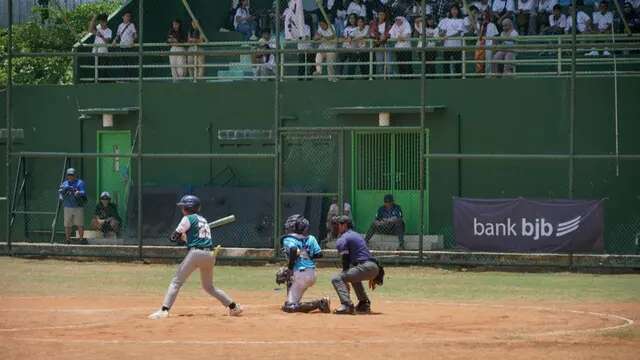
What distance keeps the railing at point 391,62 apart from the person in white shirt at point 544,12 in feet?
1.30

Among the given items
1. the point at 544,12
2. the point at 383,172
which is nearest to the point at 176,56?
the point at 383,172

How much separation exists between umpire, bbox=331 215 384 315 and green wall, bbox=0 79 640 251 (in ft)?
32.0

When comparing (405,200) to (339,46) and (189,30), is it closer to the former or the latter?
(339,46)

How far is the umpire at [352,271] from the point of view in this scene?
17.9m

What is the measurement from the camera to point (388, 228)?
90.0 ft

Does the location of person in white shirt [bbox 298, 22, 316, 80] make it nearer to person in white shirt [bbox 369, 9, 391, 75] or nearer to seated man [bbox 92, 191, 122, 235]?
person in white shirt [bbox 369, 9, 391, 75]

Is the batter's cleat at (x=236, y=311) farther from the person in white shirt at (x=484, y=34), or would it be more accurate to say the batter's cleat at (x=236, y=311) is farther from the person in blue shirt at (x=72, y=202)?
the person in white shirt at (x=484, y=34)

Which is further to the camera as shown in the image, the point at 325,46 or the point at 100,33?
the point at 100,33

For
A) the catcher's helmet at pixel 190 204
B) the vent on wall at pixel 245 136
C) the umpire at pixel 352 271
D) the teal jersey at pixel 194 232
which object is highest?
the vent on wall at pixel 245 136

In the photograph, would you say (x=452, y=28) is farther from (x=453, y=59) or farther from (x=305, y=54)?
(x=305, y=54)

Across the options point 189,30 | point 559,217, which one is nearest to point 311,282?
point 559,217

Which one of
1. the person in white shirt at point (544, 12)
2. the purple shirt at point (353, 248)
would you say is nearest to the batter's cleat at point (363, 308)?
the purple shirt at point (353, 248)

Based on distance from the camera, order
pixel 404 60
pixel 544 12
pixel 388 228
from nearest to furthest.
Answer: pixel 388 228, pixel 544 12, pixel 404 60

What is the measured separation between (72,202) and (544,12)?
11452 mm
